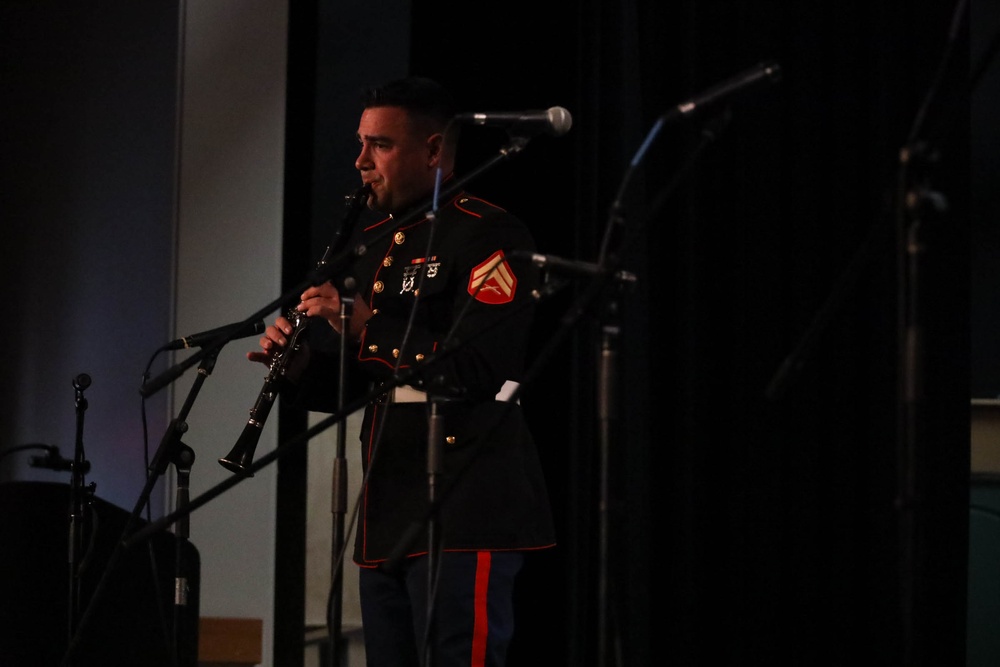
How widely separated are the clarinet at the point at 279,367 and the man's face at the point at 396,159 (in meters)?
0.10

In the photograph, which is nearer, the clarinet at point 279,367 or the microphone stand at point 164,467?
the microphone stand at point 164,467

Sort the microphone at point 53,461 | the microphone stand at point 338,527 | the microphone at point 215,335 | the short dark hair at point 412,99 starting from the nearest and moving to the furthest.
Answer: the microphone stand at point 338,527
the microphone at point 215,335
the short dark hair at point 412,99
the microphone at point 53,461

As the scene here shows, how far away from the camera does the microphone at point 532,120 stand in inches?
69.2

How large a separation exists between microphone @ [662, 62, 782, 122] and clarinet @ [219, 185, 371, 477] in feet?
2.25

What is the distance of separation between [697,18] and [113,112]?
173cm

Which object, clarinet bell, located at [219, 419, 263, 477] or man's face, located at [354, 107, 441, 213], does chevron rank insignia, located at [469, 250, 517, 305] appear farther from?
clarinet bell, located at [219, 419, 263, 477]

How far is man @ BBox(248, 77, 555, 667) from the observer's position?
1.94 meters

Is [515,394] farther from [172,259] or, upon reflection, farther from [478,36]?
[172,259]

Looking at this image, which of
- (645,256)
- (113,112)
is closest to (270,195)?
(113,112)

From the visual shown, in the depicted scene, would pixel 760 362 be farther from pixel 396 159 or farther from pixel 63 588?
pixel 63 588

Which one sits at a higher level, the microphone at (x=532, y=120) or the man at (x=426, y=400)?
the microphone at (x=532, y=120)

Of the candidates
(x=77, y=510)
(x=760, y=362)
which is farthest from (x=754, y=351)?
(x=77, y=510)

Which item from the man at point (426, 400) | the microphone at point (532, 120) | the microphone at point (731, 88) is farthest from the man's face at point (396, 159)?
the microphone at point (731, 88)

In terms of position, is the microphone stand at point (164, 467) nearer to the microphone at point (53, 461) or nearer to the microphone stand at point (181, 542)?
the microphone stand at point (181, 542)
